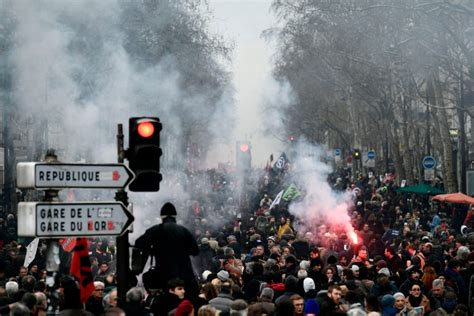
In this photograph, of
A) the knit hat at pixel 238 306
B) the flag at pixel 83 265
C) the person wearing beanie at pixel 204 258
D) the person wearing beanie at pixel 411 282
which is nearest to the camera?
the flag at pixel 83 265

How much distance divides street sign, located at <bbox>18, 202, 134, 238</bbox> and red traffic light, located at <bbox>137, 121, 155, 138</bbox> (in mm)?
725

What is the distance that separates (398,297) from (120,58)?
25.5 metres

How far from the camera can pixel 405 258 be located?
19.4 m

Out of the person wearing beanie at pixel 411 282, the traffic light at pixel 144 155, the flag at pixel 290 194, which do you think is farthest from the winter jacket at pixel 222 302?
the flag at pixel 290 194

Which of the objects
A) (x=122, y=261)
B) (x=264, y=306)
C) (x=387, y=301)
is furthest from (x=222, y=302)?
(x=122, y=261)

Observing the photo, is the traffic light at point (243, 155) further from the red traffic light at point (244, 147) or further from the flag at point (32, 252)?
the flag at point (32, 252)

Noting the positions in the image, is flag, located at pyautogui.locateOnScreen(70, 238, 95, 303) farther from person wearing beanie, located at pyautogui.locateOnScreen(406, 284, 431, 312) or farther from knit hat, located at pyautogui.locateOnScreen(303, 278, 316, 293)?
person wearing beanie, located at pyautogui.locateOnScreen(406, 284, 431, 312)

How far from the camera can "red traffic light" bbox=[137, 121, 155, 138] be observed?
1080cm

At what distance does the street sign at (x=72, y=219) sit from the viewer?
9930mm

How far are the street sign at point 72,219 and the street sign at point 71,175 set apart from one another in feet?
0.55

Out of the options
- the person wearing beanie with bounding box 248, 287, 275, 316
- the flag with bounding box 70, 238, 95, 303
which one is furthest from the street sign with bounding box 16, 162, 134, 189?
the person wearing beanie with bounding box 248, 287, 275, 316

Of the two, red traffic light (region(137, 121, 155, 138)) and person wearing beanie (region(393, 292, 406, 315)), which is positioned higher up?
red traffic light (region(137, 121, 155, 138))

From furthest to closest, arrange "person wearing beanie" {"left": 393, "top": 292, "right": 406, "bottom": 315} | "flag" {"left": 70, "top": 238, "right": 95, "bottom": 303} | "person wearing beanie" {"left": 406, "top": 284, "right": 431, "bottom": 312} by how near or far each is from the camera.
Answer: "person wearing beanie" {"left": 406, "top": 284, "right": 431, "bottom": 312} < "person wearing beanie" {"left": 393, "top": 292, "right": 406, "bottom": 315} < "flag" {"left": 70, "top": 238, "right": 95, "bottom": 303}

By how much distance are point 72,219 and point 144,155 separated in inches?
38.7
